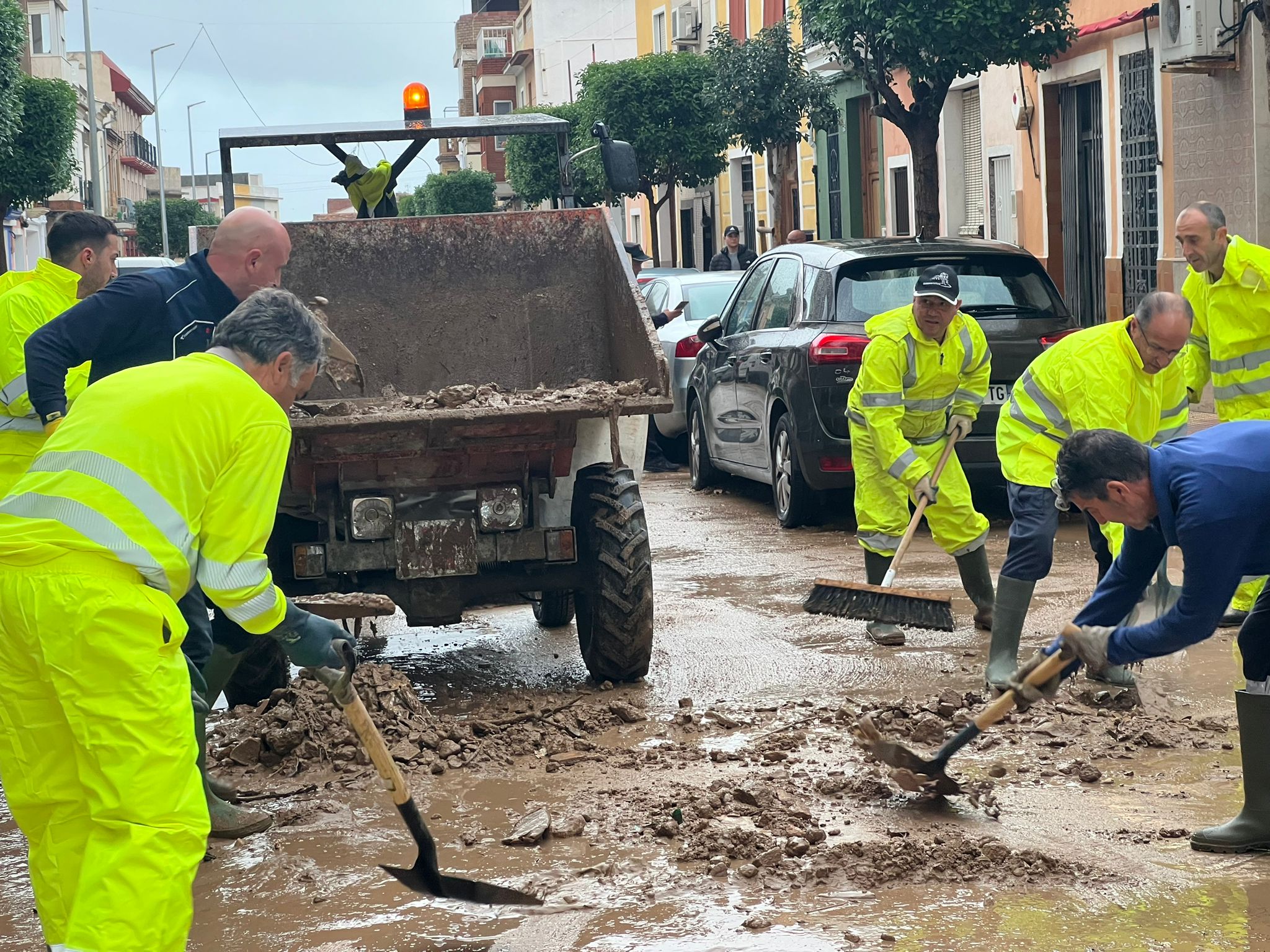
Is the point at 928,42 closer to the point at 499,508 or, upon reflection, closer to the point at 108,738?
the point at 499,508

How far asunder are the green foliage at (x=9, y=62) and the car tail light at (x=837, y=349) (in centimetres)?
2136

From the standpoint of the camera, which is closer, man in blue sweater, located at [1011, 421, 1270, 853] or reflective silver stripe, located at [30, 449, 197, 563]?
reflective silver stripe, located at [30, 449, 197, 563]

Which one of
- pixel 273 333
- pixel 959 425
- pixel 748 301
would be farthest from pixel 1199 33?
pixel 273 333

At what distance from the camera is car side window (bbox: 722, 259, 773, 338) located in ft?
34.3

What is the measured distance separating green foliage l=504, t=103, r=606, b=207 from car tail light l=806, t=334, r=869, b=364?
977 inches

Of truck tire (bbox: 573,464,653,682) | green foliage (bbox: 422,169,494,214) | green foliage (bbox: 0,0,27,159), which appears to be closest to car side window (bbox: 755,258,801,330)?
truck tire (bbox: 573,464,653,682)

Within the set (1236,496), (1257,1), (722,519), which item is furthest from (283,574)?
(1257,1)

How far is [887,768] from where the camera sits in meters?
5.02

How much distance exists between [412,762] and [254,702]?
1315mm

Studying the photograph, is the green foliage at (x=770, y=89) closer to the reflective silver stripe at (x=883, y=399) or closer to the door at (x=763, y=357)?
the door at (x=763, y=357)

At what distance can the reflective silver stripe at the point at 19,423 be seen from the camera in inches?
230

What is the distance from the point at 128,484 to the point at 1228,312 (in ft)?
16.9

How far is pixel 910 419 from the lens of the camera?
709cm

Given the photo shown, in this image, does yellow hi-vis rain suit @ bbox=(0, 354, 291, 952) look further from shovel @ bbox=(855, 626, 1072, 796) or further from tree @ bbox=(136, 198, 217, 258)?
tree @ bbox=(136, 198, 217, 258)
